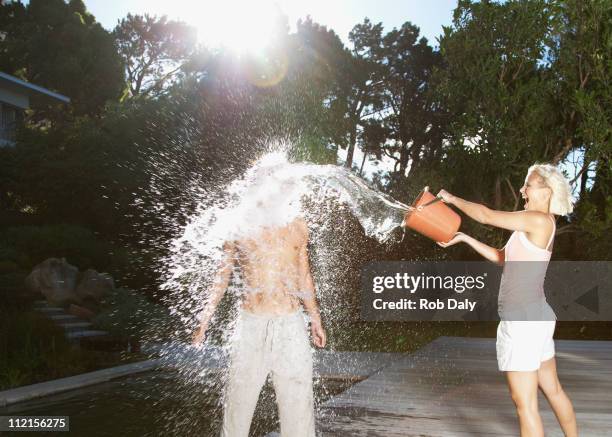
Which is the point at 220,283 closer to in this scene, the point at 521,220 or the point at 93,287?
the point at 521,220

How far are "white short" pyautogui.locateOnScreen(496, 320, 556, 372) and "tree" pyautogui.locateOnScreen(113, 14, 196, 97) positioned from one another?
134 ft

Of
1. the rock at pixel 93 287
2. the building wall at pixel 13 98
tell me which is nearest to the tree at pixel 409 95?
the building wall at pixel 13 98

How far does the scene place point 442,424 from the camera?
629 cm

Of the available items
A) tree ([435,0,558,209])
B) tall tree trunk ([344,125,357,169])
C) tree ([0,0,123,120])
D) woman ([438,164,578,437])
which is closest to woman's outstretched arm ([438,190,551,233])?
woman ([438,164,578,437])

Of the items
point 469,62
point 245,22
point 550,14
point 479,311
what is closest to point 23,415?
point 469,62

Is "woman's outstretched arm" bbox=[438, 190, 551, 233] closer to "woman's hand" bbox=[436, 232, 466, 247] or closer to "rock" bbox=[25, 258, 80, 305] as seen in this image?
"woman's hand" bbox=[436, 232, 466, 247]

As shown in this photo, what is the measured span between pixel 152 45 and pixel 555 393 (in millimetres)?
42529

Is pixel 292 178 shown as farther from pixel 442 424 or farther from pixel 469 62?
pixel 469 62

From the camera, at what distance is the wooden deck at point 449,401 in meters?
6.11

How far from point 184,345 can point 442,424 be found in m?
7.41

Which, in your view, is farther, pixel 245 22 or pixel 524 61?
pixel 245 22

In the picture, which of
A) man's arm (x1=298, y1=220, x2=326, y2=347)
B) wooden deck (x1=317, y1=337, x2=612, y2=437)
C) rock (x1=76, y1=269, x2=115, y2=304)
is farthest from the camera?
rock (x1=76, y1=269, x2=115, y2=304)

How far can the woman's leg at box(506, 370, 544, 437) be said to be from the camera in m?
4.14

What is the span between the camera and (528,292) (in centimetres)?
422
